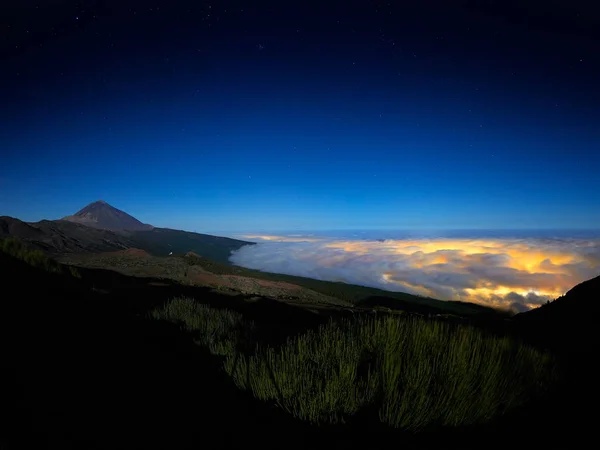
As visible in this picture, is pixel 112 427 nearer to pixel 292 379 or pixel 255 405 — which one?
pixel 255 405

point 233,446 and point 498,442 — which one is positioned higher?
point 498,442

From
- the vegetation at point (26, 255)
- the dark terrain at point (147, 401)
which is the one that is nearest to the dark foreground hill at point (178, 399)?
the dark terrain at point (147, 401)

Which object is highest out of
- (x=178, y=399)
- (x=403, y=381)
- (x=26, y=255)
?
(x=403, y=381)

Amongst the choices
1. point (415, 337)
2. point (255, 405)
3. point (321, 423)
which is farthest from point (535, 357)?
point (255, 405)

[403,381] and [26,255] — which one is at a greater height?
[403,381]

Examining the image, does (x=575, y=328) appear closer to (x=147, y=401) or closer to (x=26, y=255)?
(x=147, y=401)

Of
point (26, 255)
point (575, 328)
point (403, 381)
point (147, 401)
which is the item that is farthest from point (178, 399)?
point (26, 255)

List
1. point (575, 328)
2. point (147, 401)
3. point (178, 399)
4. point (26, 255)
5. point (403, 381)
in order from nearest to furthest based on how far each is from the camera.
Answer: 1. point (403, 381)
2. point (147, 401)
3. point (178, 399)
4. point (575, 328)
5. point (26, 255)

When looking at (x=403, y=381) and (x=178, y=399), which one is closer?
(x=403, y=381)

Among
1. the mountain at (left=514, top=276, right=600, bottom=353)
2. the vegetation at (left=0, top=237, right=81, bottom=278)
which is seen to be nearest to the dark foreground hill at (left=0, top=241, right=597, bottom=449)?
the mountain at (left=514, top=276, right=600, bottom=353)

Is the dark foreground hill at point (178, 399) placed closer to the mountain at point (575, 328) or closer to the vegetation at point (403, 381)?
the vegetation at point (403, 381)

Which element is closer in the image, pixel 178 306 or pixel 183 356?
pixel 183 356

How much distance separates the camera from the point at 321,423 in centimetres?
246

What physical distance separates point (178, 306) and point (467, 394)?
25.1 feet
